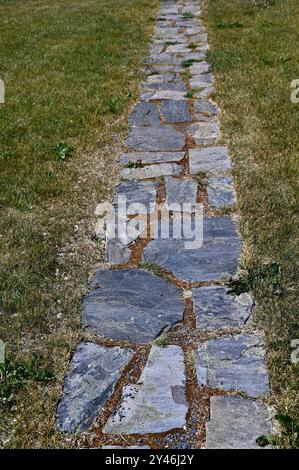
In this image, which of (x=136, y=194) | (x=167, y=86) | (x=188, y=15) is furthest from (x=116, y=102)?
(x=188, y=15)

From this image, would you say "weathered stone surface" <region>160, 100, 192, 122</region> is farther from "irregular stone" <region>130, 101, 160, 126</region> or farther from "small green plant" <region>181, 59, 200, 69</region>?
"small green plant" <region>181, 59, 200, 69</region>

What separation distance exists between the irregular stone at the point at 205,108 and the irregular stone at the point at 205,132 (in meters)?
0.46

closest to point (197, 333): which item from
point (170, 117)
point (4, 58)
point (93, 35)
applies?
point (170, 117)

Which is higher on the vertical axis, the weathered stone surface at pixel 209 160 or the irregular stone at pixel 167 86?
the irregular stone at pixel 167 86

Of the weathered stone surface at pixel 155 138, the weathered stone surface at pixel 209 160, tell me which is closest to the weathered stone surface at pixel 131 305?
the weathered stone surface at pixel 209 160

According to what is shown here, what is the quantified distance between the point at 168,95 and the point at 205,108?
3.05ft

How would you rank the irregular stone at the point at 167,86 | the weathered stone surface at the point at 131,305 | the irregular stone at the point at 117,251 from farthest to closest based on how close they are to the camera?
the irregular stone at the point at 167,86 → the irregular stone at the point at 117,251 → the weathered stone surface at the point at 131,305

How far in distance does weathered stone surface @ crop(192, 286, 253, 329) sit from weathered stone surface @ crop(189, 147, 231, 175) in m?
2.40

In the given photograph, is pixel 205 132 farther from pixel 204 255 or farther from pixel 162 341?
pixel 162 341

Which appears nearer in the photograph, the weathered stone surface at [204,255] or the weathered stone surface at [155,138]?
the weathered stone surface at [204,255]

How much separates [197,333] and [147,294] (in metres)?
0.67

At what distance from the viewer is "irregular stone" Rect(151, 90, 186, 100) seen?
30.4 feet

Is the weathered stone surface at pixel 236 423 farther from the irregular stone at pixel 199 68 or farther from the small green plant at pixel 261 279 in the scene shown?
the irregular stone at pixel 199 68

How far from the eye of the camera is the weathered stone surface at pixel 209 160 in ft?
22.4
